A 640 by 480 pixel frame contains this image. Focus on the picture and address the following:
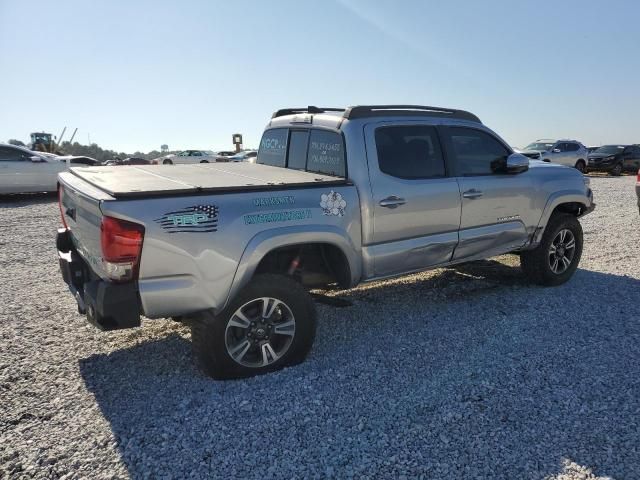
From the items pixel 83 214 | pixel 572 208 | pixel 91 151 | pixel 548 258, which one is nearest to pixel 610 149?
pixel 572 208

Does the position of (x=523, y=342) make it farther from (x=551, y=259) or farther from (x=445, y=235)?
(x=551, y=259)

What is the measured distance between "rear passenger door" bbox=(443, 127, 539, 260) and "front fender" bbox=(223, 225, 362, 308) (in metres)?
1.39

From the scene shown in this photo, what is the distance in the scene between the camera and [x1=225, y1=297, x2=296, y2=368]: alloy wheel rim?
11.4 ft

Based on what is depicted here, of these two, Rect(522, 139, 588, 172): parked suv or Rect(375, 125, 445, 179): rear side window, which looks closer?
Rect(375, 125, 445, 179): rear side window

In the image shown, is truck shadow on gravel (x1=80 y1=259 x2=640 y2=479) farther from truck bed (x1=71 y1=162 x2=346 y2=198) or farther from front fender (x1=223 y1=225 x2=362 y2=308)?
truck bed (x1=71 y1=162 x2=346 y2=198)

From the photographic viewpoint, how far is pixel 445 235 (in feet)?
14.7

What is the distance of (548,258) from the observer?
217 inches

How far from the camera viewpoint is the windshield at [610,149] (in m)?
25.5

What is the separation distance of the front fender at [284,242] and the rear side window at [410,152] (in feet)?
2.50

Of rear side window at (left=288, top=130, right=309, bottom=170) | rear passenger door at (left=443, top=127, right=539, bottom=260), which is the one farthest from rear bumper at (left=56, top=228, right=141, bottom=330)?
rear passenger door at (left=443, top=127, right=539, bottom=260)

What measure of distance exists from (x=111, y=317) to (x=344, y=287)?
1.79 m

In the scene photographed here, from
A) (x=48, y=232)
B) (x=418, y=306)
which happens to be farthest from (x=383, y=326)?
(x=48, y=232)

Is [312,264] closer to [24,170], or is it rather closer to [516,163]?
[516,163]

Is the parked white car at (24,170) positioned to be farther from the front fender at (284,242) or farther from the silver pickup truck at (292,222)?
the front fender at (284,242)
